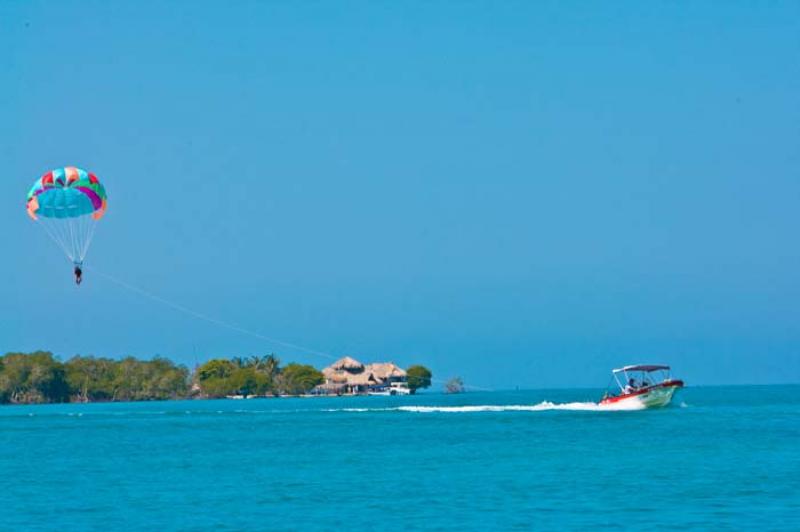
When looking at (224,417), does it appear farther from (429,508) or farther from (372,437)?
(429,508)

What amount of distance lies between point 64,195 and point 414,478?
26.7m

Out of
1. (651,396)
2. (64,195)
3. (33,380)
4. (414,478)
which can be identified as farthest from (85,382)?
(414,478)

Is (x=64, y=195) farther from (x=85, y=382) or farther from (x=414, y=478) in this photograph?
(x=85, y=382)

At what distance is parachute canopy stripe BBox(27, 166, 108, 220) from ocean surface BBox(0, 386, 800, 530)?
11680mm

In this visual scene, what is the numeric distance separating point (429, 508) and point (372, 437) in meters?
33.0

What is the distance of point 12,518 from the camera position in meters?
38.3

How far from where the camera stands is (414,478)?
1833 inches

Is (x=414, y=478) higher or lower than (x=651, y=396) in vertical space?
lower

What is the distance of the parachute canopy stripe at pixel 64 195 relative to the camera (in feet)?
211

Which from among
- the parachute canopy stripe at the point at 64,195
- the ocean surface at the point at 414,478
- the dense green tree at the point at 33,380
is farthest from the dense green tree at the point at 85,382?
the parachute canopy stripe at the point at 64,195

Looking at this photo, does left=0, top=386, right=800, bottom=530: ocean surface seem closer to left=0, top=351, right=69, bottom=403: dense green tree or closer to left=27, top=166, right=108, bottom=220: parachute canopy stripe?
left=27, top=166, right=108, bottom=220: parachute canopy stripe

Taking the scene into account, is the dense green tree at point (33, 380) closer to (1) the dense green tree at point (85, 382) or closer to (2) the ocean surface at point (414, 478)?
(1) the dense green tree at point (85, 382)

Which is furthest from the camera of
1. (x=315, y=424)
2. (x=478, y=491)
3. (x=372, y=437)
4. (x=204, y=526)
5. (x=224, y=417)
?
(x=224, y=417)

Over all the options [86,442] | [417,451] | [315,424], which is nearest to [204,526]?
[417,451]
